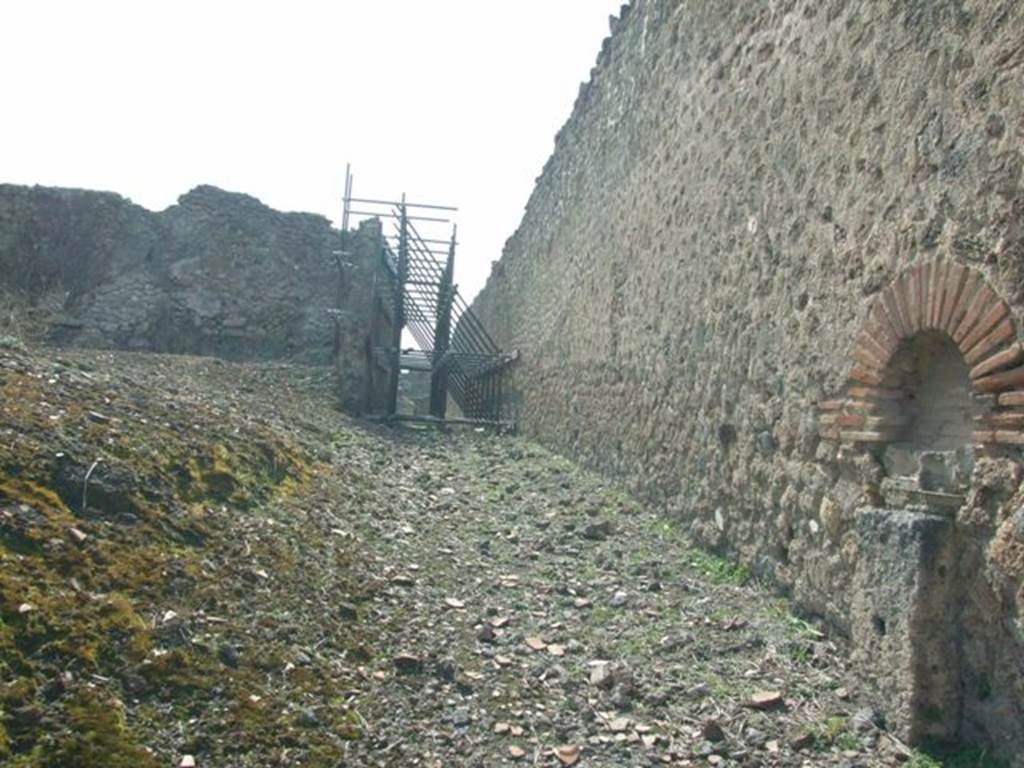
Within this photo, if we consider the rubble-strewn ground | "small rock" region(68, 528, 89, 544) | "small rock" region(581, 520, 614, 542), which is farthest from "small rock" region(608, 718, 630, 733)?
"small rock" region(581, 520, 614, 542)

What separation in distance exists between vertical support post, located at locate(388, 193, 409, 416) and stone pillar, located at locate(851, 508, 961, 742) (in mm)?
9030

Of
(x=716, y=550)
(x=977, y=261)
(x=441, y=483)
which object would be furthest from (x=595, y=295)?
(x=977, y=261)

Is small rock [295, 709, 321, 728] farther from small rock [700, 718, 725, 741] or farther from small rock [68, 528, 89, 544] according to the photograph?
small rock [700, 718, 725, 741]

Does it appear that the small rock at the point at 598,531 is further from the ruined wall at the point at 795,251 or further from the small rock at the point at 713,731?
the small rock at the point at 713,731

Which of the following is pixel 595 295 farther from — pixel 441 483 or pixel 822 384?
pixel 822 384

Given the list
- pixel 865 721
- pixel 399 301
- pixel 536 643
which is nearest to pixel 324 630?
pixel 536 643

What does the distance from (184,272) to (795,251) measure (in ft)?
31.0

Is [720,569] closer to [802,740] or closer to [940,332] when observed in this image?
[802,740]

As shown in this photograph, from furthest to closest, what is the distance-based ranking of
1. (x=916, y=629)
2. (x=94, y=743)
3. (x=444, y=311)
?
(x=444, y=311), (x=916, y=629), (x=94, y=743)

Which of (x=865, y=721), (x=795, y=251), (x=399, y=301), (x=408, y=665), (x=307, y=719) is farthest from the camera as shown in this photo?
(x=399, y=301)

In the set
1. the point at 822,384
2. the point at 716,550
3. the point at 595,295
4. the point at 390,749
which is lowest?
the point at 390,749

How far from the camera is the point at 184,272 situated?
1136 cm

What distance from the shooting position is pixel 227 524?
365cm

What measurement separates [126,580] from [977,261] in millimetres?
2859
